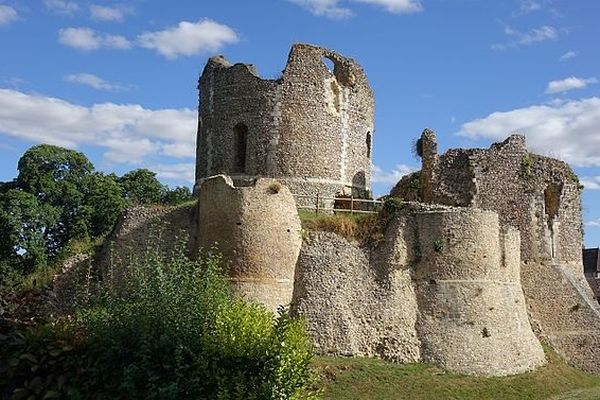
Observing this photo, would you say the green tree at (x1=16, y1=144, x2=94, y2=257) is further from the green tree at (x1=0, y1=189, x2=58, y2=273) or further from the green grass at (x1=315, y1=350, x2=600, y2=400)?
the green grass at (x1=315, y1=350, x2=600, y2=400)

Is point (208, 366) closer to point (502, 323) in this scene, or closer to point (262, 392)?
point (262, 392)

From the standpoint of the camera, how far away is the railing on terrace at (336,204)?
29906 mm

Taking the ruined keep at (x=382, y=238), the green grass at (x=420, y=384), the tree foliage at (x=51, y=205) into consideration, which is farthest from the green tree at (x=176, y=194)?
the green grass at (x=420, y=384)

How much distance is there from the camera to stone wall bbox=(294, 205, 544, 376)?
25656 mm

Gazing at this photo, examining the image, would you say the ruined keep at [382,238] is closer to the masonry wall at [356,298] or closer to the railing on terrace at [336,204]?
the masonry wall at [356,298]

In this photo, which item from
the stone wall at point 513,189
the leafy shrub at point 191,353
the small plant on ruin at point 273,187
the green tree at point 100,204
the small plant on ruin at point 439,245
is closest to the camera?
the leafy shrub at point 191,353

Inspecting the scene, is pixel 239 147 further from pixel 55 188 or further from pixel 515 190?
pixel 55 188

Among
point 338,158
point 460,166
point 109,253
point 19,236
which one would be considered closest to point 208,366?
point 109,253

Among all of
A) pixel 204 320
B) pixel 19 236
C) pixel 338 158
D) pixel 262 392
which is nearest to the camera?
pixel 262 392

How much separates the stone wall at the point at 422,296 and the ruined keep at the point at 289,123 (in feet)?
17.0

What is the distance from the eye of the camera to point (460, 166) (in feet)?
109

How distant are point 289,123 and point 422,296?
9.23 m

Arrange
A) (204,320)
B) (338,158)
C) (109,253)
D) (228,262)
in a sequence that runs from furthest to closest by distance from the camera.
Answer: (338,158)
(109,253)
(228,262)
(204,320)

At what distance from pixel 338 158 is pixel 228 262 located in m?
9.32
